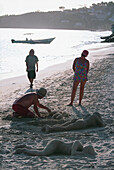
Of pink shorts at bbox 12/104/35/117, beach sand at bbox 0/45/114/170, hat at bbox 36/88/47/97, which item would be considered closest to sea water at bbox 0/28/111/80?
beach sand at bbox 0/45/114/170

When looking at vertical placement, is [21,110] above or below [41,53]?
below

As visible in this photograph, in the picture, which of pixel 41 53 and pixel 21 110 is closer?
pixel 21 110

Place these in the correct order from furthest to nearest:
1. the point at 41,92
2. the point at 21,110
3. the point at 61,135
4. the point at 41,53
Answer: the point at 41,53
the point at 21,110
the point at 41,92
the point at 61,135

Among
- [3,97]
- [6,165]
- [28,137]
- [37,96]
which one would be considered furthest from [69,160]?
[3,97]

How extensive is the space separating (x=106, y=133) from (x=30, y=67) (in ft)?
18.4

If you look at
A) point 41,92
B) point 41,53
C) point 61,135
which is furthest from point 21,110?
point 41,53

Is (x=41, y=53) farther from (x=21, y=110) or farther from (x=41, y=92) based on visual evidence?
(x=41, y=92)

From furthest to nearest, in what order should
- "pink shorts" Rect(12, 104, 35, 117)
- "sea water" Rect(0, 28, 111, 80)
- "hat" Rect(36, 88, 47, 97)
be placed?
"sea water" Rect(0, 28, 111, 80), "pink shorts" Rect(12, 104, 35, 117), "hat" Rect(36, 88, 47, 97)

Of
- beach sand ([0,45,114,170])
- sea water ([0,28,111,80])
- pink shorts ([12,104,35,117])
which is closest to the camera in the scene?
beach sand ([0,45,114,170])

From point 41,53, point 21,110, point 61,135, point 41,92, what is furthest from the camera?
point 41,53

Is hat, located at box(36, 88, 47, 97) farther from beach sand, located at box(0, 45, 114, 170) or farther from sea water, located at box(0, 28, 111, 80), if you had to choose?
sea water, located at box(0, 28, 111, 80)

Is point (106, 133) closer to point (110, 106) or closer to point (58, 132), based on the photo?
point (58, 132)

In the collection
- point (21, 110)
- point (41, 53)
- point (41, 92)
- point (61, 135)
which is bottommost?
point (61, 135)

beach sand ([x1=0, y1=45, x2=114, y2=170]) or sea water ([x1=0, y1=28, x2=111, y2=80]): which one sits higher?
sea water ([x1=0, y1=28, x2=111, y2=80])
